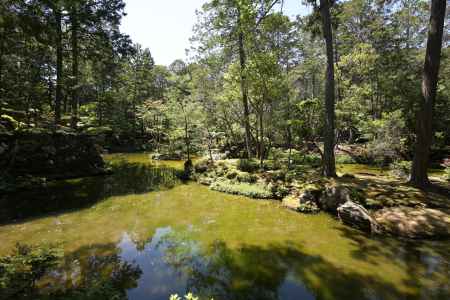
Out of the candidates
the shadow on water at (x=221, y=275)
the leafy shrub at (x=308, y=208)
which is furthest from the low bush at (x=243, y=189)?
the shadow on water at (x=221, y=275)

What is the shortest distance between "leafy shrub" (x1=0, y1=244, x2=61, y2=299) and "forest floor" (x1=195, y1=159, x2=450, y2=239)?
268 inches

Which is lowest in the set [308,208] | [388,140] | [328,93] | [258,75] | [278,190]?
[308,208]

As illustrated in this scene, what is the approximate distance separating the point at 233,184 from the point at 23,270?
338 inches

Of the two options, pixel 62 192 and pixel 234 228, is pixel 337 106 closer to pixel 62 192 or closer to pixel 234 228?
pixel 234 228

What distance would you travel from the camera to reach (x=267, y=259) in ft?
16.6

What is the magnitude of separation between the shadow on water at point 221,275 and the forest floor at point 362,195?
1.25m

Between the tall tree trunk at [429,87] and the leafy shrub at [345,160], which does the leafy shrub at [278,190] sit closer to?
the tall tree trunk at [429,87]

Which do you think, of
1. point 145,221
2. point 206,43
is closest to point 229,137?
point 206,43

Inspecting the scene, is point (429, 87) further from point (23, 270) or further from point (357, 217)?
point (23, 270)

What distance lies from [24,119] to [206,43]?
1045 cm

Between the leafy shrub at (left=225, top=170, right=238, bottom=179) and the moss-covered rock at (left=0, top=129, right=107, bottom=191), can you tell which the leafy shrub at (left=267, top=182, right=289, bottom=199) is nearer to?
the leafy shrub at (left=225, top=170, right=238, bottom=179)

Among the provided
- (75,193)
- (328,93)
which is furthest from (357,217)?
(75,193)

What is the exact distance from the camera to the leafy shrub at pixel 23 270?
115 inches

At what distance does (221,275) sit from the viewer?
A: 4.52 meters
